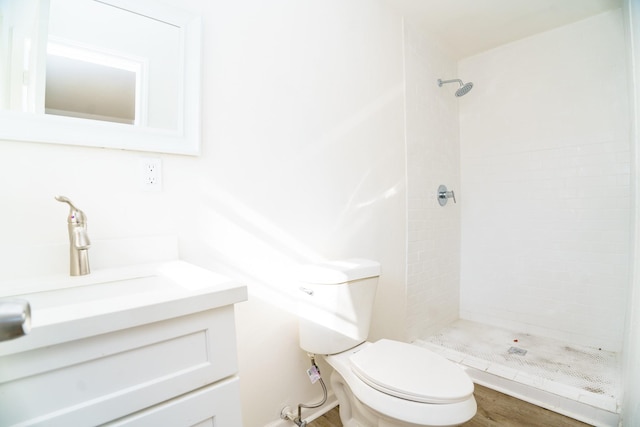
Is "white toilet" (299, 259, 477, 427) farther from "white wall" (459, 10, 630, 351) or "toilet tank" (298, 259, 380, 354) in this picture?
"white wall" (459, 10, 630, 351)

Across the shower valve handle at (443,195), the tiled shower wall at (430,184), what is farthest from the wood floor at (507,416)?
the shower valve handle at (443,195)

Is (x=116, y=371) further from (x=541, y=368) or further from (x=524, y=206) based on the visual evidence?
(x=524, y=206)

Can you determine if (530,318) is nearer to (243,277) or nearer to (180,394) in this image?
(243,277)

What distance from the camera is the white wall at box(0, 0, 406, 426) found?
3.09ft

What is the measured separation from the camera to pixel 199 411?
0.66 meters

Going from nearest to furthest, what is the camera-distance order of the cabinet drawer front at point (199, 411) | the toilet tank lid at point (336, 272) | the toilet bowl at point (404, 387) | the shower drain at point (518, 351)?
the cabinet drawer front at point (199, 411)
the toilet bowl at point (404, 387)
the toilet tank lid at point (336, 272)
the shower drain at point (518, 351)

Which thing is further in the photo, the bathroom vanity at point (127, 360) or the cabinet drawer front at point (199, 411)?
the cabinet drawer front at point (199, 411)

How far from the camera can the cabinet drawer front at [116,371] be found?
1.58 ft

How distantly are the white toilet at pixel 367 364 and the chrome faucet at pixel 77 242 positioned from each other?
78 cm

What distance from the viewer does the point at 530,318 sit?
2.41 metres

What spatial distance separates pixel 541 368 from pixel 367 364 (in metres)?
1.37

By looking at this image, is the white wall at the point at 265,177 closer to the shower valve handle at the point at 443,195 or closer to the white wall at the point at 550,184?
the shower valve handle at the point at 443,195

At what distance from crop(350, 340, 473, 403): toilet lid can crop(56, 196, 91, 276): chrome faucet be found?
3.11 feet

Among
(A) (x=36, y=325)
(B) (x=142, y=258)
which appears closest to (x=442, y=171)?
(B) (x=142, y=258)
